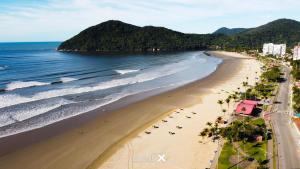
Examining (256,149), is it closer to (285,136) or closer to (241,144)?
(241,144)

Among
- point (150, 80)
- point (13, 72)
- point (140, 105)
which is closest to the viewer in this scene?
point (140, 105)

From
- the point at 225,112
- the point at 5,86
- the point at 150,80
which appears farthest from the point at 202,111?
the point at 5,86

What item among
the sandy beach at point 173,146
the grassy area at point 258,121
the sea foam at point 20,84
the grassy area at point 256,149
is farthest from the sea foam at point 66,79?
the grassy area at point 256,149

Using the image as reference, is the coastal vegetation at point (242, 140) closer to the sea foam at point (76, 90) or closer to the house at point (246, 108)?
the house at point (246, 108)

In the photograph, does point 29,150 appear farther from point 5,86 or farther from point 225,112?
point 5,86

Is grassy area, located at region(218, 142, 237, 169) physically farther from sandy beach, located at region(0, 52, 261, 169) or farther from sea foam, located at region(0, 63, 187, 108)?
sea foam, located at region(0, 63, 187, 108)
